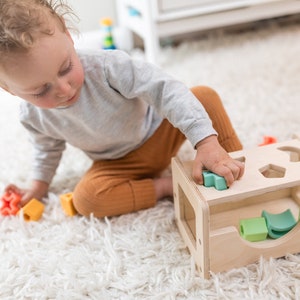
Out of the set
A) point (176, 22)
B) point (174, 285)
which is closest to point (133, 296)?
point (174, 285)

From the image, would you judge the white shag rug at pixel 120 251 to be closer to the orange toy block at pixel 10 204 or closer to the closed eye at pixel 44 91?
the orange toy block at pixel 10 204

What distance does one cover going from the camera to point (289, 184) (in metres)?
0.63

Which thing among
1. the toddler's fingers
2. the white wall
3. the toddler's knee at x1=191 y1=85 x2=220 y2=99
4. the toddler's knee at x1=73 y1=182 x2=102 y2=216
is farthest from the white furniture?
the toddler's fingers

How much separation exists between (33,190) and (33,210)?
0.06 meters

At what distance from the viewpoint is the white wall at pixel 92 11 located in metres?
1.69

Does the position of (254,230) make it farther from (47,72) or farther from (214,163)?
(47,72)

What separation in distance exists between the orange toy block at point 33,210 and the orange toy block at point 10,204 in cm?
2

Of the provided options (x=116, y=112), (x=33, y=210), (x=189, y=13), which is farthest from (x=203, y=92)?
(x=189, y=13)

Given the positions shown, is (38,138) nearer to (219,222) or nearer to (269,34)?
(219,222)

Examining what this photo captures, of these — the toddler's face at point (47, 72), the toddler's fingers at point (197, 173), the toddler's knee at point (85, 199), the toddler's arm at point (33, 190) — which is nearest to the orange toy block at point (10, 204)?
the toddler's arm at point (33, 190)

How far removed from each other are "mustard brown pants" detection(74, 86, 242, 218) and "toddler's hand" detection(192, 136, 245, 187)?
140 millimetres

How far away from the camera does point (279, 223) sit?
0.70m

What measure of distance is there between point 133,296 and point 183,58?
1062 millimetres

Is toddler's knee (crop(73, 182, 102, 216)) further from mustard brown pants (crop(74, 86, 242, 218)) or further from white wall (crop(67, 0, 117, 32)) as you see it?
white wall (crop(67, 0, 117, 32))
